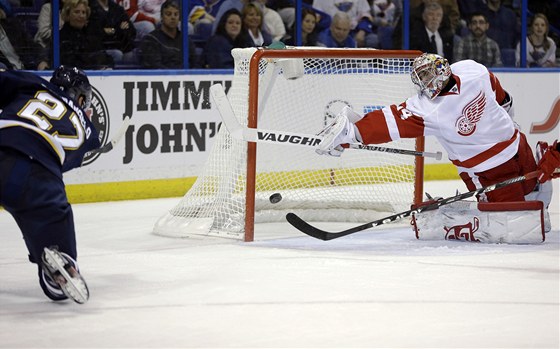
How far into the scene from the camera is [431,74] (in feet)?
16.6

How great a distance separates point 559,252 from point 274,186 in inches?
69.5

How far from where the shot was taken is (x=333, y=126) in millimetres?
5184

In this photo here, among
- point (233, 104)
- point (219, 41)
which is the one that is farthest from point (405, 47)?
point (233, 104)

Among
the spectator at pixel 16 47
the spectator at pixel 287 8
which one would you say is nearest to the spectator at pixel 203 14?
the spectator at pixel 287 8

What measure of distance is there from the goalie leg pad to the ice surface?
6cm

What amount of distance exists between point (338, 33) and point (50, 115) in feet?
14.5

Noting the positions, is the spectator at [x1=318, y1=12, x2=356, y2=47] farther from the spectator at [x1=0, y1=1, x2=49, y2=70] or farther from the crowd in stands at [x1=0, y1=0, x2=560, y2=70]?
the spectator at [x1=0, y1=1, x2=49, y2=70]

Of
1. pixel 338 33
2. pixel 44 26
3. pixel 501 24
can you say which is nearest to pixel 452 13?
pixel 501 24

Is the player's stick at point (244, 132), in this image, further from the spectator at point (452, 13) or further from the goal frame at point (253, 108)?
the spectator at point (452, 13)

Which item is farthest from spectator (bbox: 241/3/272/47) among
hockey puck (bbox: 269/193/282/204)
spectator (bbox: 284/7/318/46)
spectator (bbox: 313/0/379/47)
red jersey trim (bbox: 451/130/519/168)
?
red jersey trim (bbox: 451/130/519/168)

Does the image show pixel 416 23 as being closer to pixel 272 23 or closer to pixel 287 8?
pixel 287 8

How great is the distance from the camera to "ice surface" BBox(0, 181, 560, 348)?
3.48 m

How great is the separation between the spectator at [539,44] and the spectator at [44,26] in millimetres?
3834

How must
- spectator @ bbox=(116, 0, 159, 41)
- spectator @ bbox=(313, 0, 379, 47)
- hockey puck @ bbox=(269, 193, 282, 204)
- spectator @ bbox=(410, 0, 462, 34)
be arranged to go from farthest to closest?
spectator @ bbox=(410, 0, 462, 34) → spectator @ bbox=(313, 0, 379, 47) → spectator @ bbox=(116, 0, 159, 41) → hockey puck @ bbox=(269, 193, 282, 204)
